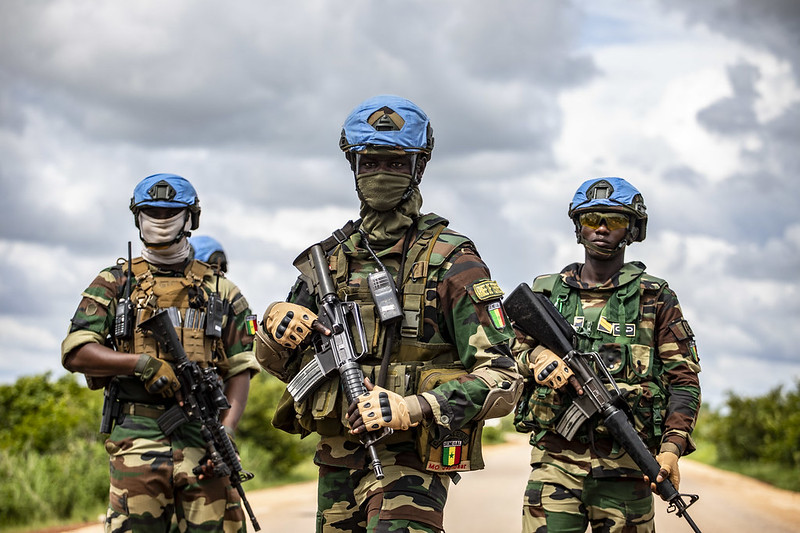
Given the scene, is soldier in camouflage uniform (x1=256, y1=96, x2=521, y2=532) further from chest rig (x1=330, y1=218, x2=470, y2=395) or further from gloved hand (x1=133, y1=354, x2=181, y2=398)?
gloved hand (x1=133, y1=354, x2=181, y2=398)

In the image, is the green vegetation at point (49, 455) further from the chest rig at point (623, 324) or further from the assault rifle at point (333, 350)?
the assault rifle at point (333, 350)

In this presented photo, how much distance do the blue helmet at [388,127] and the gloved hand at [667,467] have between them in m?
2.40

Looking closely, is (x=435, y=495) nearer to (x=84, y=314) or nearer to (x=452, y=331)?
(x=452, y=331)

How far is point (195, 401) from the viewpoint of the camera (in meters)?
5.89

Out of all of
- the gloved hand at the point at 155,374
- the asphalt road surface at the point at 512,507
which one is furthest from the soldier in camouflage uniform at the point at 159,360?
the asphalt road surface at the point at 512,507

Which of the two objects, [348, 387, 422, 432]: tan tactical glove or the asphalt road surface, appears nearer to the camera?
[348, 387, 422, 432]: tan tactical glove

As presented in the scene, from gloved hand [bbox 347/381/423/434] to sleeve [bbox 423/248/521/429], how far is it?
8 centimetres

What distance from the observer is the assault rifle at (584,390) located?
567cm

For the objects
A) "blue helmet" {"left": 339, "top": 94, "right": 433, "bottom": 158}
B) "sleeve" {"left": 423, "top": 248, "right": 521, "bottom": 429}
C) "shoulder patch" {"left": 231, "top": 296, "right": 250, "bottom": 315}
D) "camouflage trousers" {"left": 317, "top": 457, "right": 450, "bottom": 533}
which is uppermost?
"blue helmet" {"left": 339, "top": 94, "right": 433, "bottom": 158}

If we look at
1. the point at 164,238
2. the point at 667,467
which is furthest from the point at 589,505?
the point at 164,238

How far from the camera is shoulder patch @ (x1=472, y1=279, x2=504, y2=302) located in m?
4.12

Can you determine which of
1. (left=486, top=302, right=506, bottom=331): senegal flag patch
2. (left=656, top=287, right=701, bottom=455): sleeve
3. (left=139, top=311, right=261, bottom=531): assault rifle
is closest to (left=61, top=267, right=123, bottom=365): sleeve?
(left=139, top=311, right=261, bottom=531): assault rifle

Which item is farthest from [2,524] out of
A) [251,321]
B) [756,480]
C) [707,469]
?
[707,469]

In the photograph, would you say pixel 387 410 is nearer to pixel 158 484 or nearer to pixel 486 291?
pixel 486 291
